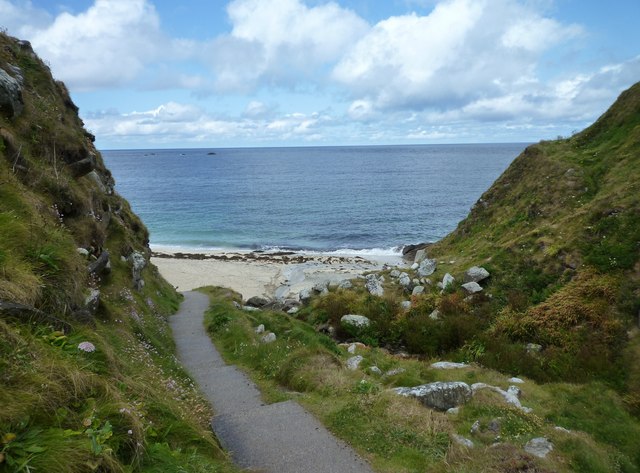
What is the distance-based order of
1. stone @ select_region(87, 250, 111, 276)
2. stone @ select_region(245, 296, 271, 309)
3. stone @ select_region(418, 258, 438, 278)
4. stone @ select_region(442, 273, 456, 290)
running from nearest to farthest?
stone @ select_region(87, 250, 111, 276) < stone @ select_region(442, 273, 456, 290) < stone @ select_region(418, 258, 438, 278) < stone @ select_region(245, 296, 271, 309)

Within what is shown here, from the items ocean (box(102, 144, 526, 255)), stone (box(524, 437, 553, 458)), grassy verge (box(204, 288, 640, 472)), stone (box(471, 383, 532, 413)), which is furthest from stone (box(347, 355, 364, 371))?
ocean (box(102, 144, 526, 255))

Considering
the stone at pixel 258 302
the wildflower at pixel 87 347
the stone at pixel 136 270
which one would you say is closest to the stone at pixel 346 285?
the stone at pixel 258 302

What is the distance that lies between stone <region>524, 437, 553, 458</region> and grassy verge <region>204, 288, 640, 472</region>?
122 millimetres

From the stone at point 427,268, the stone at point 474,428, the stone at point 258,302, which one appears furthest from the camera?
the stone at point 258,302

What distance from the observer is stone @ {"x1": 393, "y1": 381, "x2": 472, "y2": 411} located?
10562mm

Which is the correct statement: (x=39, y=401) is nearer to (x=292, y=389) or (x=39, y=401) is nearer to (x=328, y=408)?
(x=328, y=408)

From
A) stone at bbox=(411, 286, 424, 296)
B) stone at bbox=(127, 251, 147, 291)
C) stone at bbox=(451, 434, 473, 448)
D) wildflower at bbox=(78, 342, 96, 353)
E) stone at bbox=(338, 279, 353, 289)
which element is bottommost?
stone at bbox=(338, 279, 353, 289)

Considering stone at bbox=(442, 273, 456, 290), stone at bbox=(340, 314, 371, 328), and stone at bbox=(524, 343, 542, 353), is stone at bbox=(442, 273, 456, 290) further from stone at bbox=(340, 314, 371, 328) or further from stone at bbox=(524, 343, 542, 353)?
stone at bbox=(524, 343, 542, 353)

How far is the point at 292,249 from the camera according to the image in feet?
200

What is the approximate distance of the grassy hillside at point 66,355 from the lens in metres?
4.64

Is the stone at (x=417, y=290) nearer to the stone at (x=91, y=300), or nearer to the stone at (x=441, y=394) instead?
the stone at (x=441, y=394)

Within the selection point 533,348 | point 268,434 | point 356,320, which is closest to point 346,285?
point 356,320

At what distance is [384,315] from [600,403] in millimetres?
11116

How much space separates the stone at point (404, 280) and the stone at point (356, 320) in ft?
16.5
